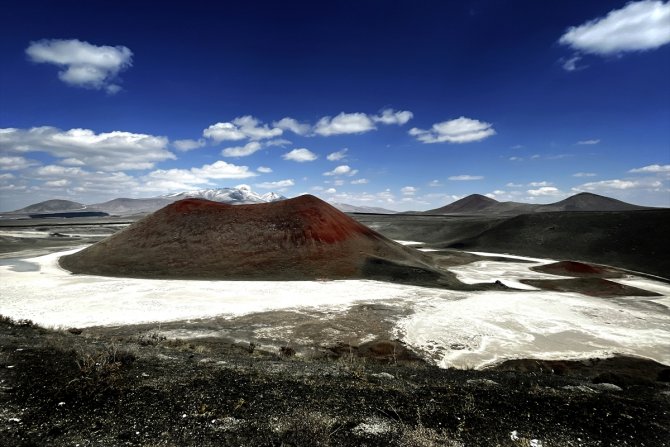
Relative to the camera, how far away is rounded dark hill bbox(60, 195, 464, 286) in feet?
124

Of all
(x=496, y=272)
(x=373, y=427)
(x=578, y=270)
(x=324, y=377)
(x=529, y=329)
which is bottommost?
(x=529, y=329)

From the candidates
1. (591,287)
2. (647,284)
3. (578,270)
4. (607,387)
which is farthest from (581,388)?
(578,270)

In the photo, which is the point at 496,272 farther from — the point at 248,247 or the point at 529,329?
the point at 248,247

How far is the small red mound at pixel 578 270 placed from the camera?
45.0m

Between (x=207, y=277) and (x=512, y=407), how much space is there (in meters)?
32.8

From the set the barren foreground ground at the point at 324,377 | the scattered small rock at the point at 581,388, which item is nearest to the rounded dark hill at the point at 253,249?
the barren foreground ground at the point at 324,377

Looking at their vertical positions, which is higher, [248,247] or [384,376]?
[248,247]

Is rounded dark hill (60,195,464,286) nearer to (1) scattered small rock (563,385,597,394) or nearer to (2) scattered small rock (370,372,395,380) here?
(1) scattered small rock (563,385,597,394)

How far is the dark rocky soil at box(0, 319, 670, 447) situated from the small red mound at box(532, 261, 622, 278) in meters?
40.5

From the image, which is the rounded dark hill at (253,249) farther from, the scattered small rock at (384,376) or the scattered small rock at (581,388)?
the scattered small rock at (384,376)

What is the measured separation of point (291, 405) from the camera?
8.04 m

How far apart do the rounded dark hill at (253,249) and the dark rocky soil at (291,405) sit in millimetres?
26326

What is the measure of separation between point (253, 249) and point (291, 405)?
35097 millimetres

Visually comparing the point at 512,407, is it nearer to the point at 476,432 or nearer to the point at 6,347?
the point at 476,432
